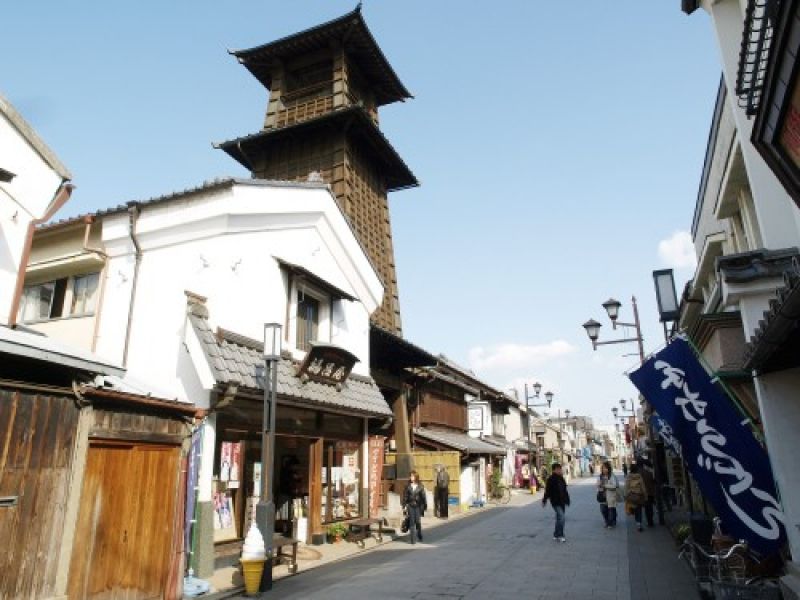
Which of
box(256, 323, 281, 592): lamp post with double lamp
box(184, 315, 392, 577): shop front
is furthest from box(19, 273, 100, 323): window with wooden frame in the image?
box(256, 323, 281, 592): lamp post with double lamp

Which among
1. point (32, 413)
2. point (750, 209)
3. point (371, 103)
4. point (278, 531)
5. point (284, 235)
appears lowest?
point (278, 531)

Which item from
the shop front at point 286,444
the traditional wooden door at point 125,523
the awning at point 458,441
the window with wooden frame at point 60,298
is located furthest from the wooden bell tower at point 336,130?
the traditional wooden door at point 125,523

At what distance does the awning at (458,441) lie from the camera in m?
26.5

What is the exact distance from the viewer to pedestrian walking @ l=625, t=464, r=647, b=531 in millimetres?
17311

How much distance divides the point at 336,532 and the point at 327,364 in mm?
4814

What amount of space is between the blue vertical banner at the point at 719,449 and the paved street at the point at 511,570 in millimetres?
2902

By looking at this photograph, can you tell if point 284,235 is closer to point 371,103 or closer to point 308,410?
point 308,410

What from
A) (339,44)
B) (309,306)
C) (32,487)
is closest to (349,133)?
(339,44)

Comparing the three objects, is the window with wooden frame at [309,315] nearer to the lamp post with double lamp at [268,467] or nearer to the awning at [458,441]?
the lamp post with double lamp at [268,467]

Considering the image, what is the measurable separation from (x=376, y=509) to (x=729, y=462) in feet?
41.1

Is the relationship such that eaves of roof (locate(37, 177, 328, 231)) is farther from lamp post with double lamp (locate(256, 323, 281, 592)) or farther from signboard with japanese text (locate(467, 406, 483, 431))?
signboard with japanese text (locate(467, 406, 483, 431))

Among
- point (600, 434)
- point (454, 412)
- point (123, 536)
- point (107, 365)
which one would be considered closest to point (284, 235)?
point (107, 365)

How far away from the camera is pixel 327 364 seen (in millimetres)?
14336

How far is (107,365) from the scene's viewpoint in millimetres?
7551
